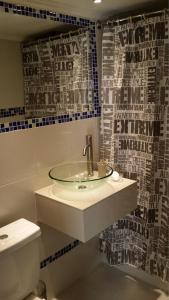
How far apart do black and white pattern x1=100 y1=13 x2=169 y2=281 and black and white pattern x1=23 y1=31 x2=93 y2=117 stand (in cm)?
15

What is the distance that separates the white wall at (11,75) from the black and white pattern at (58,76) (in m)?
0.05

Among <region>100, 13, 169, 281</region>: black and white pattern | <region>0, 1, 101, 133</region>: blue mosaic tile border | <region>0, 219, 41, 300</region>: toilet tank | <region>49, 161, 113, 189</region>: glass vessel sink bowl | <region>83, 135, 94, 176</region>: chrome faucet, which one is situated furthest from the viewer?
<region>83, 135, 94, 176</region>: chrome faucet

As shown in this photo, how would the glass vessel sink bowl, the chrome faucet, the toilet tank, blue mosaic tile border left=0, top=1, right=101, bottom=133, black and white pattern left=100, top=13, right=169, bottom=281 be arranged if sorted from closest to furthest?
the toilet tank < blue mosaic tile border left=0, top=1, right=101, bottom=133 < black and white pattern left=100, top=13, right=169, bottom=281 < the glass vessel sink bowl < the chrome faucet

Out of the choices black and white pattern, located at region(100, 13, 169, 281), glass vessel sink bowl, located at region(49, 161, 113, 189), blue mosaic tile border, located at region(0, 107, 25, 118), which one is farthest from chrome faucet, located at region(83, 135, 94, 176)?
blue mosaic tile border, located at region(0, 107, 25, 118)

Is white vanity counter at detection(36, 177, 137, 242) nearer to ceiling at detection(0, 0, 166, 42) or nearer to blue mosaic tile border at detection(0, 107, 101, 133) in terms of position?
blue mosaic tile border at detection(0, 107, 101, 133)

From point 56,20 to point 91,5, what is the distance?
25 cm

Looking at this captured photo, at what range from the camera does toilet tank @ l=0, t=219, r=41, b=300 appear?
1408 mm

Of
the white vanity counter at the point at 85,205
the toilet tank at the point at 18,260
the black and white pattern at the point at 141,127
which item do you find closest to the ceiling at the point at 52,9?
the black and white pattern at the point at 141,127

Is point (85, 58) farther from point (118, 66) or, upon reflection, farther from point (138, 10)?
point (138, 10)

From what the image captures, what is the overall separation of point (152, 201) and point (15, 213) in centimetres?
95

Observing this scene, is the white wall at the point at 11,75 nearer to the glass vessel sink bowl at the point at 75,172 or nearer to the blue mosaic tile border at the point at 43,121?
the blue mosaic tile border at the point at 43,121

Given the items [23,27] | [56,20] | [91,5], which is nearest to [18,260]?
[23,27]

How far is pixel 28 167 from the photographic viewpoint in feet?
5.75

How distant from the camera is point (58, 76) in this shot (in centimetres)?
200
